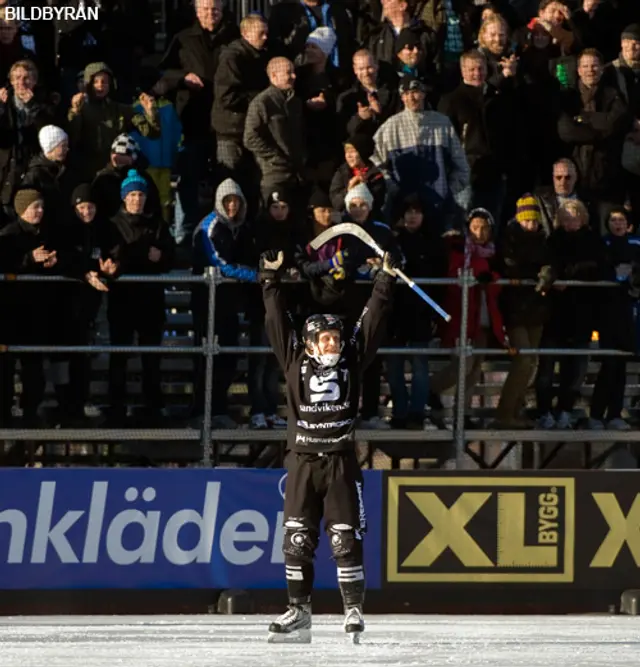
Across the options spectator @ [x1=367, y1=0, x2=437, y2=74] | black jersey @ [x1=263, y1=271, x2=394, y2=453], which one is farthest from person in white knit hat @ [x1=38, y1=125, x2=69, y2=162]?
black jersey @ [x1=263, y1=271, x2=394, y2=453]

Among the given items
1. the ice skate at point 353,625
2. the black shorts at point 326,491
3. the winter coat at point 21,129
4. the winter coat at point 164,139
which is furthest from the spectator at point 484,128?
the ice skate at point 353,625

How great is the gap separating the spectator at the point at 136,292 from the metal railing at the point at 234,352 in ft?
0.43

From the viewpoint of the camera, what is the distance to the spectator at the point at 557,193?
1363 centimetres

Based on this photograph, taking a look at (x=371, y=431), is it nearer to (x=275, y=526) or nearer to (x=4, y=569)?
(x=275, y=526)

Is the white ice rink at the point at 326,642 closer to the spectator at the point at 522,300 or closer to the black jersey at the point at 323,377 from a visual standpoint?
the black jersey at the point at 323,377

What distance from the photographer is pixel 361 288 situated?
12.9m

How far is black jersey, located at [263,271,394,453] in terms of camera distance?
1004 centimetres

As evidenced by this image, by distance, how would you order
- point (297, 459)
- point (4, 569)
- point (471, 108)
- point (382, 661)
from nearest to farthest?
point (382, 661), point (297, 459), point (4, 569), point (471, 108)

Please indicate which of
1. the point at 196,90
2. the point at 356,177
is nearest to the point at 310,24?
the point at 196,90

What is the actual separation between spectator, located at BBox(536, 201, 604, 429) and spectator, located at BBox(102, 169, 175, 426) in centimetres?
315

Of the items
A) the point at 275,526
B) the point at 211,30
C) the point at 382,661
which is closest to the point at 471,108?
the point at 211,30

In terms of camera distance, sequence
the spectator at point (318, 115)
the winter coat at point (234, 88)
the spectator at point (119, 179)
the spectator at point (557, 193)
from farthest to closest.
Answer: the spectator at point (318, 115)
the winter coat at point (234, 88)
the spectator at point (557, 193)
the spectator at point (119, 179)

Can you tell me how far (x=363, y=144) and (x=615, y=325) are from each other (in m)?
2.62

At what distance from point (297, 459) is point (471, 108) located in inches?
201
